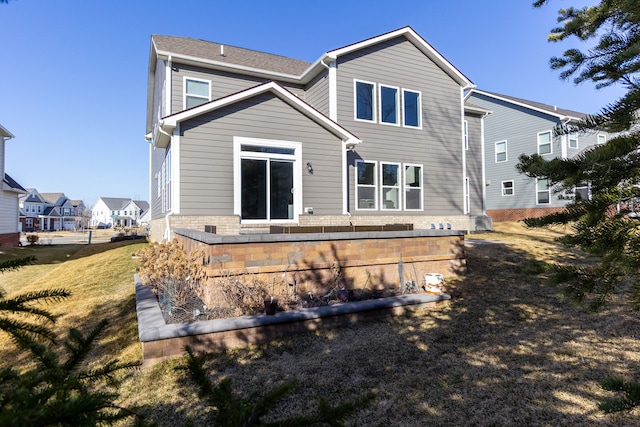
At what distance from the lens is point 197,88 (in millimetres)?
12711

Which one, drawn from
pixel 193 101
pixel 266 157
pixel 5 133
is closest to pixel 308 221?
pixel 266 157

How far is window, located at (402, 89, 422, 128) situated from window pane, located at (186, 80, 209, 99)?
8.03m

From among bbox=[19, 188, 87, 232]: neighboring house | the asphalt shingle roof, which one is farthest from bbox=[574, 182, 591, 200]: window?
bbox=[19, 188, 87, 232]: neighboring house

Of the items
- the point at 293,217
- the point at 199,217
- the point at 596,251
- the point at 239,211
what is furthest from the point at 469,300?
the point at 199,217

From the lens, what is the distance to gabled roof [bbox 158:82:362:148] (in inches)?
371

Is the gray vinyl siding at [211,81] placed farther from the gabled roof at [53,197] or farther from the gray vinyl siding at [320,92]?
the gabled roof at [53,197]

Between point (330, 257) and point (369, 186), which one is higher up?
point (369, 186)

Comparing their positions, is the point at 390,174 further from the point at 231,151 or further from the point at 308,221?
the point at 231,151

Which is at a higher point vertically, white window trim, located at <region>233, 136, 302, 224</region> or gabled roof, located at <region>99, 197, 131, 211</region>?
gabled roof, located at <region>99, 197, 131, 211</region>

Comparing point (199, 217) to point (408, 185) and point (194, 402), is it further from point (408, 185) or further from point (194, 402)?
point (408, 185)

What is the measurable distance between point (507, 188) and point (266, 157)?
22033mm

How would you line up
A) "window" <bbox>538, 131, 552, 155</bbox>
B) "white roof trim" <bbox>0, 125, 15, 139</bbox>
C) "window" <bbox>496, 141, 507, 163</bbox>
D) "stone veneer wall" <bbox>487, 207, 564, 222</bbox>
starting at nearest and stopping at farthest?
1. "white roof trim" <bbox>0, 125, 15, 139</bbox>
2. "window" <bbox>538, 131, 552, 155</bbox>
3. "stone veneer wall" <bbox>487, 207, 564, 222</bbox>
4. "window" <bbox>496, 141, 507, 163</bbox>

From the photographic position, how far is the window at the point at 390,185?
1362cm

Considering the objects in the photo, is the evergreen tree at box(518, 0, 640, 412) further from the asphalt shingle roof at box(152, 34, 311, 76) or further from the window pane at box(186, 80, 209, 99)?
the asphalt shingle roof at box(152, 34, 311, 76)
